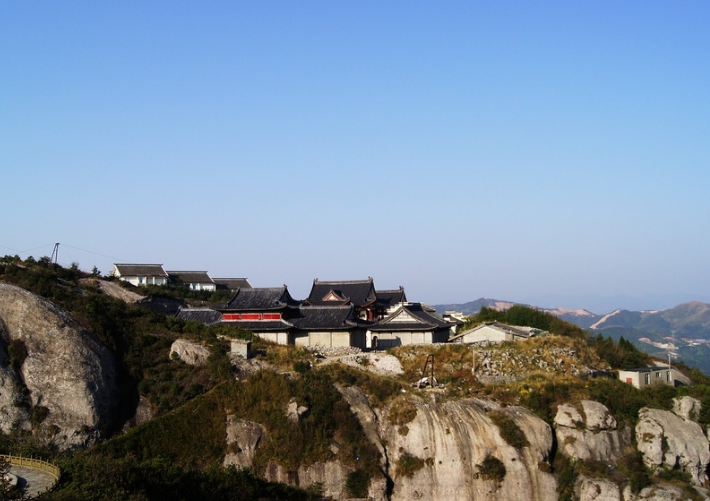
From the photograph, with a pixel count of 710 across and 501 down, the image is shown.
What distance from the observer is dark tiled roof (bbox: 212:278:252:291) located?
262ft

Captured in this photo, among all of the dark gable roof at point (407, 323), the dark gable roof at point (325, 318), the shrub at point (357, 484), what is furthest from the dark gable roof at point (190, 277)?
the shrub at point (357, 484)

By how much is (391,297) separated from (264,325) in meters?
15.9

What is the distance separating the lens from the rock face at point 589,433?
124 feet

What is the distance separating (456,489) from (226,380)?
12816 mm

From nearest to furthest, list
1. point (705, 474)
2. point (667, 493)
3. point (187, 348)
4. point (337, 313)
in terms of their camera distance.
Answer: point (667, 493)
point (705, 474)
point (187, 348)
point (337, 313)

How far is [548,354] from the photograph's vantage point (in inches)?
1766

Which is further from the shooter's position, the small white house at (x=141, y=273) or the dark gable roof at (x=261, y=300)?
the small white house at (x=141, y=273)

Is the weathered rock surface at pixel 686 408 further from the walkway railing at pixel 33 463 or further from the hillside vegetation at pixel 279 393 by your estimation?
the walkway railing at pixel 33 463

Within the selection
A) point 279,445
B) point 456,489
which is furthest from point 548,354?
point 279,445

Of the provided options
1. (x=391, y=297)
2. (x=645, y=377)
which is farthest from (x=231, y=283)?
(x=645, y=377)

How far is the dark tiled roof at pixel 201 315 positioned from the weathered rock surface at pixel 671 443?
26200mm

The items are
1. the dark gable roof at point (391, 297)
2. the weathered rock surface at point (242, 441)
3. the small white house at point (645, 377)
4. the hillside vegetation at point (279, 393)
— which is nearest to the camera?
the hillside vegetation at point (279, 393)

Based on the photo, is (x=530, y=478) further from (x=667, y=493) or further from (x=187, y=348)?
(x=187, y=348)

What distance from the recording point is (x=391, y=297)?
62000 mm
